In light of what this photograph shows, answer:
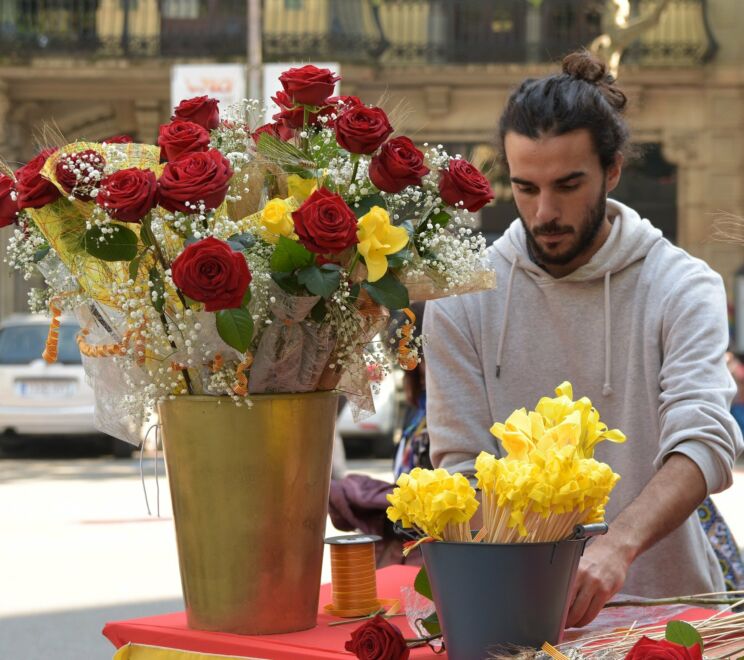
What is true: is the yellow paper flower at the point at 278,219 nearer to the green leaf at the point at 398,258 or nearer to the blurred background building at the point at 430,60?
the green leaf at the point at 398,258

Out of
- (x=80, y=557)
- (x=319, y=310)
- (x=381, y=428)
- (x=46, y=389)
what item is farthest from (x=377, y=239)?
(x=46, y=389)

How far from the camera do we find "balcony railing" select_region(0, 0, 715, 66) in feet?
74.4

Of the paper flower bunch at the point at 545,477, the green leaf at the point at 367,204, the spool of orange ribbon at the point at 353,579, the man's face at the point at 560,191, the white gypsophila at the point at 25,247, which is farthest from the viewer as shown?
the man's face at the point at 560,191

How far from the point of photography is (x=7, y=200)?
2.34 metres

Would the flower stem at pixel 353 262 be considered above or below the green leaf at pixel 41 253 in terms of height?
above

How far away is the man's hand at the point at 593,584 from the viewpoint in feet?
7.20

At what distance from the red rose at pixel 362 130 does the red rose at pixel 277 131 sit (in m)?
0.19

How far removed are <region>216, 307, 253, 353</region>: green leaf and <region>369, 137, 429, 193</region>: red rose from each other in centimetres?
31

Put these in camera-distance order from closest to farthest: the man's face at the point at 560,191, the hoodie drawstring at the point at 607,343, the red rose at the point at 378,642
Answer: the red rose at the point at 378,642 → the man's face at the point at 560,191 → the hoodie drawstring at the point at 607,343

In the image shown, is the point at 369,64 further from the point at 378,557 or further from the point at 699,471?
the point at 699,471

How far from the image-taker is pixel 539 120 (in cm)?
291

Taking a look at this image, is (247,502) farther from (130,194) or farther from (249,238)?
(130,194)

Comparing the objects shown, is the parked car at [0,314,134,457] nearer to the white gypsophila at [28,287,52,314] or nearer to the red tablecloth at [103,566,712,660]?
the white gypsophila at [28,287,52,314]

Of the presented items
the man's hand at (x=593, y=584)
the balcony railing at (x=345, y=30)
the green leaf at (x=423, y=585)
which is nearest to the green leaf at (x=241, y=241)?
the green leaf at (x=423, y=585)
